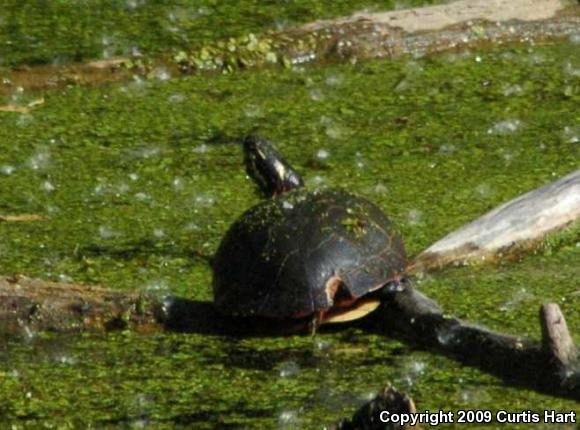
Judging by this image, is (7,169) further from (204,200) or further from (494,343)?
(494,343)

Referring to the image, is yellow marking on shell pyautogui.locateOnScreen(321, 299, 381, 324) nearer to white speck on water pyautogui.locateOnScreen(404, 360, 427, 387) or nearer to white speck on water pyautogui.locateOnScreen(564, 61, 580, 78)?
white speck on water pyautogui.locateOnScreen(404, 360, 427, 387)

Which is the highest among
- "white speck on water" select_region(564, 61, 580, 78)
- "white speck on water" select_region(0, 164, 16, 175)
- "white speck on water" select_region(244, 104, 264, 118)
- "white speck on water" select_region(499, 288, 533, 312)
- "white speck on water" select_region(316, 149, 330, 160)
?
"white speck on water" select_region(499, 288, 533, 312)

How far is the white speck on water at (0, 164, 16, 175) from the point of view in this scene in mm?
7082

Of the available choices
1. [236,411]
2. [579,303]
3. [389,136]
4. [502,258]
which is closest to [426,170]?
[389,136]

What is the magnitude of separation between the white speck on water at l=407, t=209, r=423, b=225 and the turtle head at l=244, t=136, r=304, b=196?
52 centimetres

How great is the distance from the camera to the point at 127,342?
5254mm

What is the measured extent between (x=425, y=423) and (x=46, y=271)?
1873mm

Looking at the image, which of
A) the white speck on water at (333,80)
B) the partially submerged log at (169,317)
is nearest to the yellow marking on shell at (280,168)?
the partially submerged log at (169,317)

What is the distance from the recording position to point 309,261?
5.30 metres

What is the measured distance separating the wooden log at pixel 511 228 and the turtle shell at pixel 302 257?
0.36 meters

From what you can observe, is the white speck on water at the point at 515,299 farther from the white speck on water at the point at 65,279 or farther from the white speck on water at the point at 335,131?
the white speck on water at the point at 335,131


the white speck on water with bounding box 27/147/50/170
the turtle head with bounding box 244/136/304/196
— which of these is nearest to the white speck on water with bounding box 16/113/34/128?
the white speck on water with bounding box 27/147/50/170

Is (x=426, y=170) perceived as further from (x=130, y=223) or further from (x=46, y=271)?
(x=46, y=271)

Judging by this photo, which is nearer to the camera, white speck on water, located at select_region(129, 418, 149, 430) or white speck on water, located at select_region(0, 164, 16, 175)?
white speck on water, located at select_region(129, 418, 149, 430)
